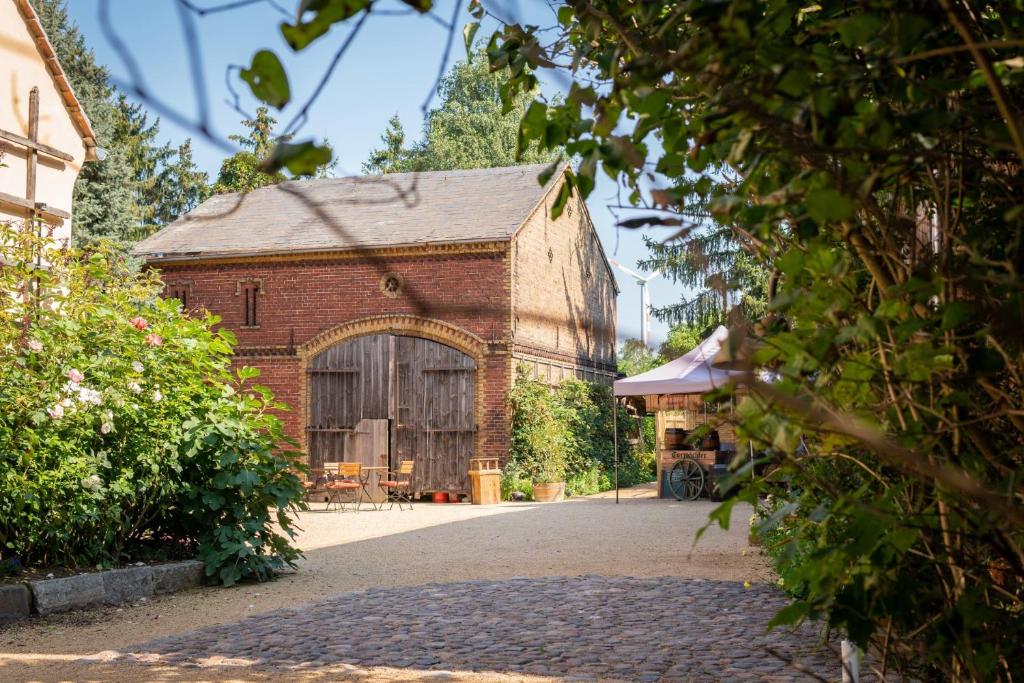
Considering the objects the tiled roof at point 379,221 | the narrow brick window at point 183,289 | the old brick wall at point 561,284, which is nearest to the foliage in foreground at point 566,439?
the old brick wall at point 561,284

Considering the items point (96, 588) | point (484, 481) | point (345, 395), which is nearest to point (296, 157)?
point (96, 588)

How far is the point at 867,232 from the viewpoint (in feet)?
6.82

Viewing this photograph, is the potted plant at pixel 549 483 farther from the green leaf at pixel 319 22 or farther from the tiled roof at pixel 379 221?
the green leaf at pixel 319 22

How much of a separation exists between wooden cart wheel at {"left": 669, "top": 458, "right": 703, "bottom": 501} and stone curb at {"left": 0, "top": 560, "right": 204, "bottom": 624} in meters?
12.5

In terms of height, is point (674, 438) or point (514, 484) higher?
point (674, 438)

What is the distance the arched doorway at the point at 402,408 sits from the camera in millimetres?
20875

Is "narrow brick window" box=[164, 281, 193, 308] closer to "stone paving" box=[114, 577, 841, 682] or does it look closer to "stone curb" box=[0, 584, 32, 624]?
"stone paving" box=[114, 577, 841, 682]

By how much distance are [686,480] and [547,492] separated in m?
2.86

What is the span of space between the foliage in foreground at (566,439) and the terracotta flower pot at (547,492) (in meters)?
0.20

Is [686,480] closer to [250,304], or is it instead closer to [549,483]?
[549,483]

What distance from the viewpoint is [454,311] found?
1.41 metres

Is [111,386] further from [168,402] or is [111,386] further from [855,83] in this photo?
[855,83]

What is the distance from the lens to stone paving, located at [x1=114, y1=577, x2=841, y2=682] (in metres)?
5.34

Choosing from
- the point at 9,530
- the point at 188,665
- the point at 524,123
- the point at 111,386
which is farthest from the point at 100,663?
the point at 524,123
